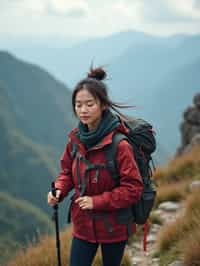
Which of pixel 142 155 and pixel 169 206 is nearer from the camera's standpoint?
pixel 142 155

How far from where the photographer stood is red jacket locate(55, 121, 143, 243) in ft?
10.5

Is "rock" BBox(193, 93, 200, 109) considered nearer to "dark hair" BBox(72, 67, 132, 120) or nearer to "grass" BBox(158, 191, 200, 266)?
"grass" BBox(158, 191, 200, 266)

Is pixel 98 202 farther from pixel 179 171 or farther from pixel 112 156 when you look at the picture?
pixel 179 171

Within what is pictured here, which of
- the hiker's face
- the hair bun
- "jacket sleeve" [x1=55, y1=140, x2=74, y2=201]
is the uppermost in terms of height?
the hair bun

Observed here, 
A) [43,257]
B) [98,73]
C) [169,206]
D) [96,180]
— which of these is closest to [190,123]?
[169,206]

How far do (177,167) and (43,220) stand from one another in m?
106

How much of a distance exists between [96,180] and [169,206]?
5112 mm

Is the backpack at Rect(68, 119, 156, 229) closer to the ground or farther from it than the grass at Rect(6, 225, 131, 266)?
farther from it

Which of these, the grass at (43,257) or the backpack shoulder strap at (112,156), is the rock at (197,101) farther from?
the backpack shoulder strap at (112,156)

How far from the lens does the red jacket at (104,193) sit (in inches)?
126

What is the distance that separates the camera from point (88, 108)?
3.40 metres

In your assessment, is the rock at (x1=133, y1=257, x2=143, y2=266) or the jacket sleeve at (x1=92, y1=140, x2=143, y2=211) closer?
the jacket sleeve at (x1=92, y1=140, x2=143, y2=211)

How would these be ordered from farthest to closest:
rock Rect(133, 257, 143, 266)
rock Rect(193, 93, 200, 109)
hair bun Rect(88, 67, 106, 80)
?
rock Rect(193, 93, 200, 109)
rock Rect(133, 257, 143, 266)
hair bun Rect(88, 67, 106, 80)

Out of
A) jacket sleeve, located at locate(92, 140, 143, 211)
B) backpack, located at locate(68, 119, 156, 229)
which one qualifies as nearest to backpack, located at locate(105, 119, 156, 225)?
backpack, located at locate(68, 119, 156, 229)
